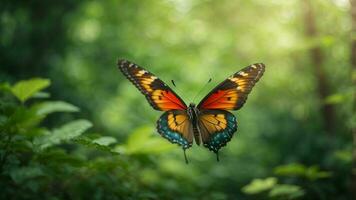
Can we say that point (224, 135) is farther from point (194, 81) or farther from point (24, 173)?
point (194, 81)

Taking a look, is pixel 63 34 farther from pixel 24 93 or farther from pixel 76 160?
pixel 76 160

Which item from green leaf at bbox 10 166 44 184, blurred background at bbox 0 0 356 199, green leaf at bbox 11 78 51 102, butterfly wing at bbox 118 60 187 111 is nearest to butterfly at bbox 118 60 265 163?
butterfly wing at bbox 118 60 187 111

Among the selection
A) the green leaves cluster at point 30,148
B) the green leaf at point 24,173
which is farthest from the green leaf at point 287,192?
the green leaf at point 24,173

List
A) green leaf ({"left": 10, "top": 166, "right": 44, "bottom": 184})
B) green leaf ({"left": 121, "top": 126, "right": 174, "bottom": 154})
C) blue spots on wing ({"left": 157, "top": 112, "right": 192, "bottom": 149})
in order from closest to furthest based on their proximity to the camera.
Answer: green leaf ({"left": 10, "top": 166, "right": 44, "bottom": 184}) < green leaf ({"left": 121, "top": 126, "right": 174, "bottom": 154}) < blue spots on wing ({"left": 157, "top": 112, "right": 192, "bottom": 149})

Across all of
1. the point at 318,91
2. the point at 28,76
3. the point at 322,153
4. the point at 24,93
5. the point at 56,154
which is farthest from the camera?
the point at 318,91

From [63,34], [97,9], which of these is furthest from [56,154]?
[97,9]

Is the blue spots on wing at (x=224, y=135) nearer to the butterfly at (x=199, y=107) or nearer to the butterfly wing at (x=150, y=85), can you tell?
the butterfly at (x=199, y=107)

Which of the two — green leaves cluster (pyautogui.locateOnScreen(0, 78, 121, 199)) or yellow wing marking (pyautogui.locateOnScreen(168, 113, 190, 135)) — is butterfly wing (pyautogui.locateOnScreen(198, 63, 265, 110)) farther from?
green leaves cluster (pyautogui.locateOnScreen(0, 78, 121, 199))
